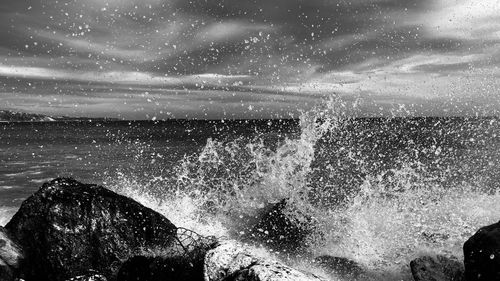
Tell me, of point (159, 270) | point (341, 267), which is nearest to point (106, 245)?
point (159, 270)

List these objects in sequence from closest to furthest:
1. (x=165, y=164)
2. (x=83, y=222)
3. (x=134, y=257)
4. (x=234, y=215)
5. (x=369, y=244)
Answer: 1. (x=134, y=257)
2. (x=83, y=222)
3. (x=369, y=244)
4. (x=234, y=215)
5. (x=165, y=164)

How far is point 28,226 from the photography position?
23.8 ft

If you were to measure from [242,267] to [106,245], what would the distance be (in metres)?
Result: 3.79

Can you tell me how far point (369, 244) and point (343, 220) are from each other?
231 centimetres

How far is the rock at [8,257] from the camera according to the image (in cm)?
656

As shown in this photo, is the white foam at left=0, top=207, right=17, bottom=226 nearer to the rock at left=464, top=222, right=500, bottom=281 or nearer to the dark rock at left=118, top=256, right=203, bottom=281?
the dark rock at left=118, top=256, right=203, bottom=281

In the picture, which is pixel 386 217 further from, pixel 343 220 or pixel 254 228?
pixel 254 228

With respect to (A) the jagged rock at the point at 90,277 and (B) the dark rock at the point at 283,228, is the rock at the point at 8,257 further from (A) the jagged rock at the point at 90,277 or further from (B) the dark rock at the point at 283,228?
(B) the dark rock at the point at 283,228

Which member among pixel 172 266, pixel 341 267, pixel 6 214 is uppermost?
pixel 172 266

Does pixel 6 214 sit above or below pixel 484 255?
below

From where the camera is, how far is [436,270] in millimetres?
7160

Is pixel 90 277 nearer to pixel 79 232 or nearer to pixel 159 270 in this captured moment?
pixel 159 270

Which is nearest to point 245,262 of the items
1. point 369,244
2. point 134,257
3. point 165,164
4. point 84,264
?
point 134,257

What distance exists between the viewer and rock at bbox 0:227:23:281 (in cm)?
656
